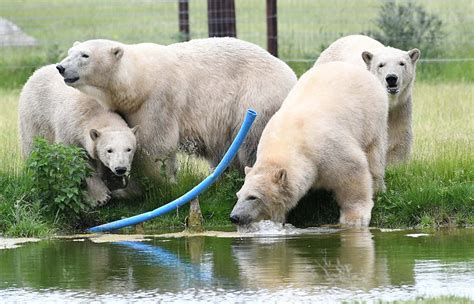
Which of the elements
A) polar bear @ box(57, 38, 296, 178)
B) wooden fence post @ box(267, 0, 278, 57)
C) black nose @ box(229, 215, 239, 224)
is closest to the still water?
black nose @ box(229, 215, 239, 224)

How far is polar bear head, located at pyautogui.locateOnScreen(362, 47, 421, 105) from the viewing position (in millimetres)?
12648

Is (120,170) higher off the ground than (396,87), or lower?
lower

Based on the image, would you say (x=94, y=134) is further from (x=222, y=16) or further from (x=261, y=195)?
(x=222, y=16)

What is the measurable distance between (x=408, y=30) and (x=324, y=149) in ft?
36.7

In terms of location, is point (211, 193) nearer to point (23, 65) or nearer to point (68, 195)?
point (68, 195)

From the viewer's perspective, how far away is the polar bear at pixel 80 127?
37.5ft

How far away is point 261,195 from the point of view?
10.6 meters

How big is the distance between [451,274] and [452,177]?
10.0 feet

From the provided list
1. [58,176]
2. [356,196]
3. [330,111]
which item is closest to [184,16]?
[58,176]

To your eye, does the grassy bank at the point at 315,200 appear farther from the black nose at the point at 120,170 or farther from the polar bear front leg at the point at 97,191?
the black nose at the point at 120,170

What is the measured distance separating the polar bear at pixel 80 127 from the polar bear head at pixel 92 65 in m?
0.24

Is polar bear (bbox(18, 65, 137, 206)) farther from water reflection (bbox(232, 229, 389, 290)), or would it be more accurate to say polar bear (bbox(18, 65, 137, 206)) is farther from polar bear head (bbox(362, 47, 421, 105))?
polar bear head (bbox(362, 47, 421, 105))

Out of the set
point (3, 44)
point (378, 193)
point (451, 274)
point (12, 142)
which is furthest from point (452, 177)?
point (3, 44)

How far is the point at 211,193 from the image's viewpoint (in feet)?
39.1
